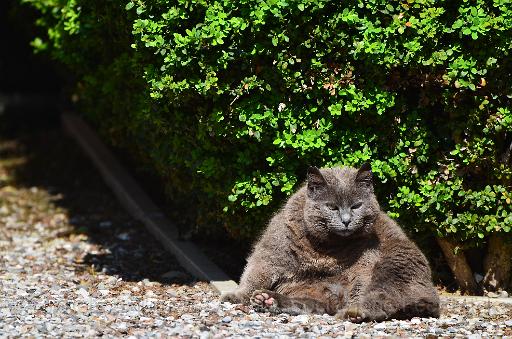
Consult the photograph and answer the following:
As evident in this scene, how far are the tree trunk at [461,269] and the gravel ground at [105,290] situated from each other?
1.46 ft

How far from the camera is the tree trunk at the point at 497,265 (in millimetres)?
6707

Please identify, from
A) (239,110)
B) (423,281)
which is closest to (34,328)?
(239,110)

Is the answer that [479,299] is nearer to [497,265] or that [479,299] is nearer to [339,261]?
[497,265]

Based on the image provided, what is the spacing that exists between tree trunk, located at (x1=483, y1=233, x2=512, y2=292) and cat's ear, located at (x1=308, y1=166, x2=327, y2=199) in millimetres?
1662

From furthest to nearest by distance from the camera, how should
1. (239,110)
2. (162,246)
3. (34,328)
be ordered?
(162,246)
(239,110)
(34,328)

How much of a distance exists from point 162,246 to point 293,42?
3.24m

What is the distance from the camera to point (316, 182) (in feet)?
19.2

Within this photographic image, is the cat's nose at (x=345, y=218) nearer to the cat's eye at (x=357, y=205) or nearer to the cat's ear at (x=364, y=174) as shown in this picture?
the cat's eye at (x=357, y=205)

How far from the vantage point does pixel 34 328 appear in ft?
17.5

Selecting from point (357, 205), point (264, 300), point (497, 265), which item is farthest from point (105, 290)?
point (497, 265)

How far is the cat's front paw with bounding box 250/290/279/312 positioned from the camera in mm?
5805

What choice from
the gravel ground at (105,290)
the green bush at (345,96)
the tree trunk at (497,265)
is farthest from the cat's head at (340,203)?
the tree trunk at (497,265)

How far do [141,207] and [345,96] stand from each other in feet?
13.9

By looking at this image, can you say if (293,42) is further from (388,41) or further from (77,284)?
(77,284)
